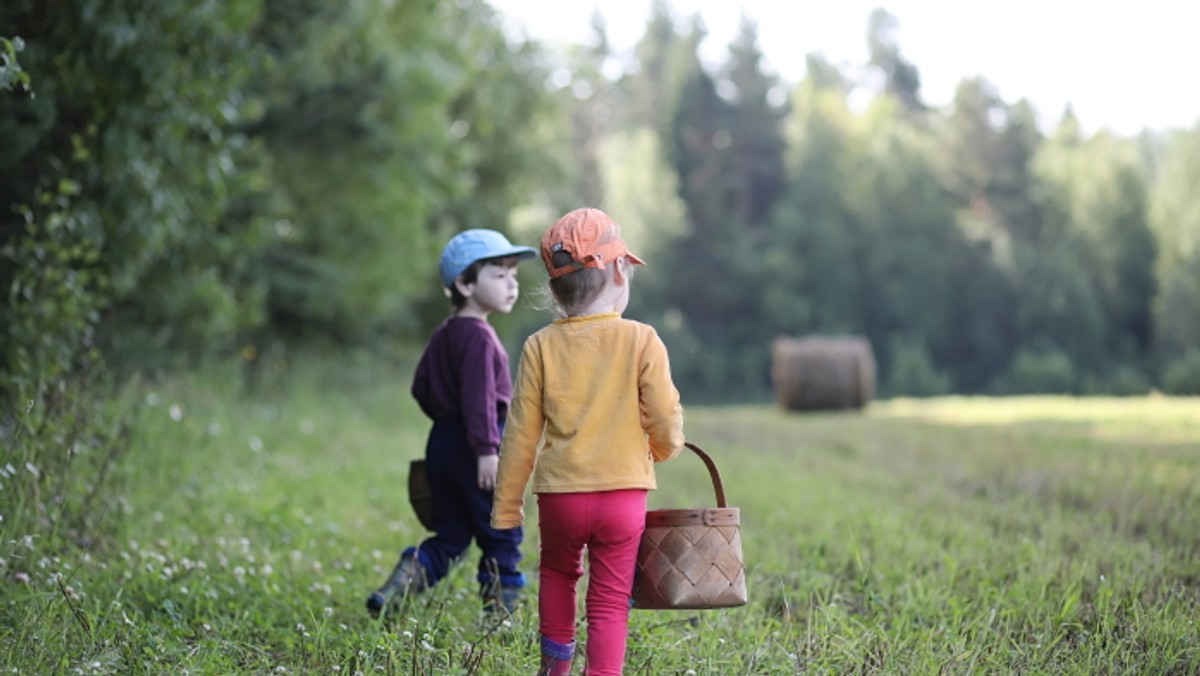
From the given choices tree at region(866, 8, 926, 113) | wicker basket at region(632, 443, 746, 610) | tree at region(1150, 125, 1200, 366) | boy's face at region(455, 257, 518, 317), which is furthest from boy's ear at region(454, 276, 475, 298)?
tree at region(866, 8, 926, 113)

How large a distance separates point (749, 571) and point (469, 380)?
1.58m

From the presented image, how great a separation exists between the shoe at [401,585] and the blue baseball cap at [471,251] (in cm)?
112

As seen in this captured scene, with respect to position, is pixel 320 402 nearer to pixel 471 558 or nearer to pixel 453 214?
pixel 471 558

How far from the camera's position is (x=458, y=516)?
16.6 ft

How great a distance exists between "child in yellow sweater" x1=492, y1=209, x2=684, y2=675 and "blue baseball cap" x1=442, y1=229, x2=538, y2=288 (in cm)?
102

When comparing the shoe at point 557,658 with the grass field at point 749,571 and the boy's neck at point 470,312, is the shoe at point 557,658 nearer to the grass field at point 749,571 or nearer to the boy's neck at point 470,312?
the grass field at point 749,571

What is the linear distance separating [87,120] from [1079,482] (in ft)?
21.5

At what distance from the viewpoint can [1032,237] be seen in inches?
1906

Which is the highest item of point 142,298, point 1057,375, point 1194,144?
point 1194,144

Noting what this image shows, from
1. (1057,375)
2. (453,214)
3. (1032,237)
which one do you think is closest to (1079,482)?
(453,214)

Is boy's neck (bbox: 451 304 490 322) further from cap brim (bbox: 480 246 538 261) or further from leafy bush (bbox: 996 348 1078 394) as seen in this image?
leafy bush (bbox: 996 348 1078 394)

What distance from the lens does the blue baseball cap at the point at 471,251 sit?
4906 millimetres

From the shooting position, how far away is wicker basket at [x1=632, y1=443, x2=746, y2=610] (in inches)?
148

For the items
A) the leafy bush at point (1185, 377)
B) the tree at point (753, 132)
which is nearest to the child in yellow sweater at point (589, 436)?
the leafy bush at point (1185, 377)
